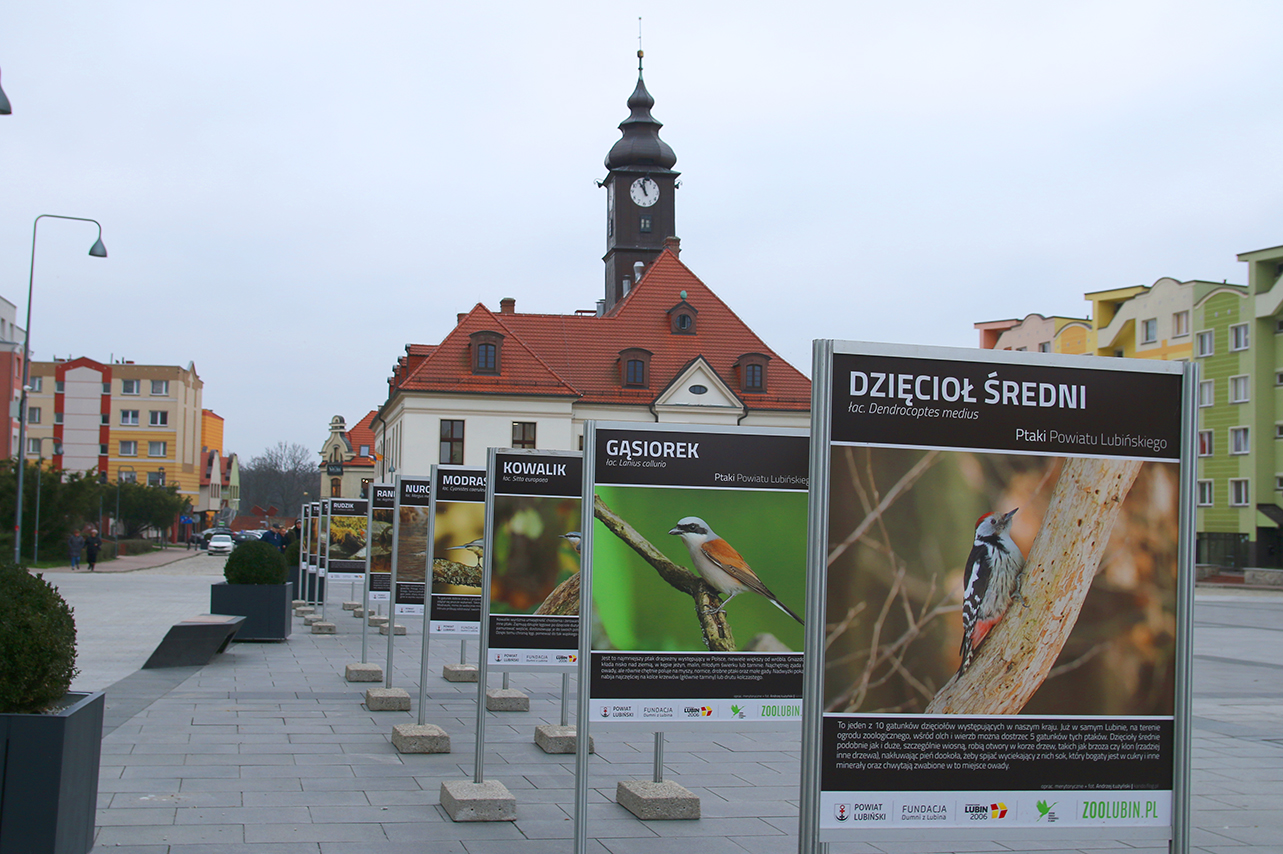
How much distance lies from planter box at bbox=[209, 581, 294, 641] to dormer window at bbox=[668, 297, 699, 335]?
46.4 metres

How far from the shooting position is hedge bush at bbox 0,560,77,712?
17.7 ft

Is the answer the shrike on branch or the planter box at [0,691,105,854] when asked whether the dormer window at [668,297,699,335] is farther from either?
the planter box at [0,691,105,854]

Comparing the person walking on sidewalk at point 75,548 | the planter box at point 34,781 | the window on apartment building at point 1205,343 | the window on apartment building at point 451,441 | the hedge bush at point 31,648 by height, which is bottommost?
the person walking on sidewalk at point 75,548

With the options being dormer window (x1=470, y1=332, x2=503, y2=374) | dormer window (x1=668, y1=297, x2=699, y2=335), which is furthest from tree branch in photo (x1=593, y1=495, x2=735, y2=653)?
dormer window (x1=668, y1=297, x2=699, y2=335)

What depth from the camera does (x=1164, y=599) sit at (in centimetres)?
426

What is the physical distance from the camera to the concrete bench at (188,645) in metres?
15.4

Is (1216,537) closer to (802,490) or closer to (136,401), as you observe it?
(802,490)

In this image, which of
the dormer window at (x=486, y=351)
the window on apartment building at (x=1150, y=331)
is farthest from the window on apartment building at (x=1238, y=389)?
the dormer window at (x=486, y=351)

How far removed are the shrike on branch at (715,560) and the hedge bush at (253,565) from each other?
45.4 ft

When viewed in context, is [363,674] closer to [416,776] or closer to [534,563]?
[416,776]

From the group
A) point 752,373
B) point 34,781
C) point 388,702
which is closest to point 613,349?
point 752,373

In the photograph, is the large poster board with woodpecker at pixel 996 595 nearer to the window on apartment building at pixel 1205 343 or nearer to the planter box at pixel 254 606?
the planter box at pixel 254 606

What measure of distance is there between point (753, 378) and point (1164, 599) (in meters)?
58.4

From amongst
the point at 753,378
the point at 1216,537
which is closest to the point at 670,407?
the point at 753,378
